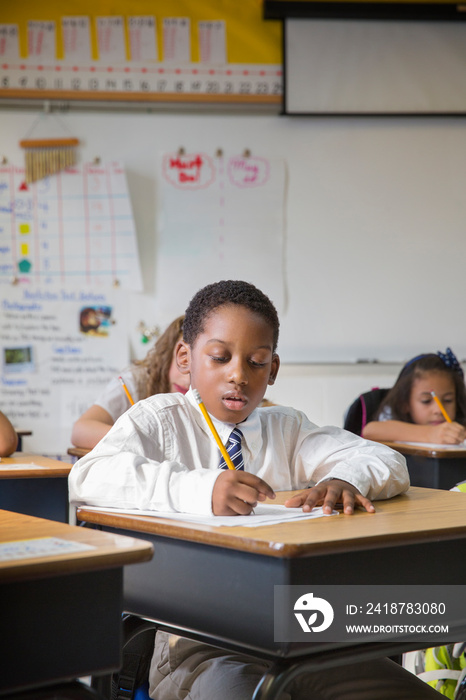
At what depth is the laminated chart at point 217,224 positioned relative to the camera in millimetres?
3873

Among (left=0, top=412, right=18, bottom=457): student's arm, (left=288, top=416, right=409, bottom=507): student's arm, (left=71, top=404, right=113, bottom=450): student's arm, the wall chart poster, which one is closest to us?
(left=288, top=416, right=409, bottom=507): student's arm

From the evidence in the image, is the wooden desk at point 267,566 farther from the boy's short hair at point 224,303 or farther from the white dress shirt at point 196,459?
the boy's short hair at point 224,303

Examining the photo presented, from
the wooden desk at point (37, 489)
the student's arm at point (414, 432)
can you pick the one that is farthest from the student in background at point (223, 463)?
the student's arm at point (414, 432)

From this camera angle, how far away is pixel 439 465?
2463 mm

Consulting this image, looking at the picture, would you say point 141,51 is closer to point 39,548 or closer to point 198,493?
point 198,493

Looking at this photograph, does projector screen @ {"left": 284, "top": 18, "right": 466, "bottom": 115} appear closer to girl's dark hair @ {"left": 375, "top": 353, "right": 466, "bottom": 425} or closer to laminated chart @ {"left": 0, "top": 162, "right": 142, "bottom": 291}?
laminated chart @ {"left": 0, "top": 162, "right": 142, "bottom": 291}

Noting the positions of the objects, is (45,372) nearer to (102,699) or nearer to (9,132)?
(9,132)

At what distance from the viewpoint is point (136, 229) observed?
3.85 m

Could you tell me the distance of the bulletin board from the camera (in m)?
3.79

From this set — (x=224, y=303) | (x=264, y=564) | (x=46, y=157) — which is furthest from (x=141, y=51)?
(x=264, y=564)

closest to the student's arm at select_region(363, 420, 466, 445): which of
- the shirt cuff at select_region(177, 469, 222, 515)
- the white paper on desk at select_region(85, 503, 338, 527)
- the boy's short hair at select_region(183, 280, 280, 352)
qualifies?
the boy's short hair at select_region(183, 280, 280, 352)

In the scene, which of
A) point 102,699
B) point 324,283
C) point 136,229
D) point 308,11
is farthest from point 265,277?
point 102,699

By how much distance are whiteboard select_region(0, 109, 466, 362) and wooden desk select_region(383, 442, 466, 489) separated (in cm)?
143

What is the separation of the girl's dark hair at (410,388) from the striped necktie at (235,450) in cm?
179
